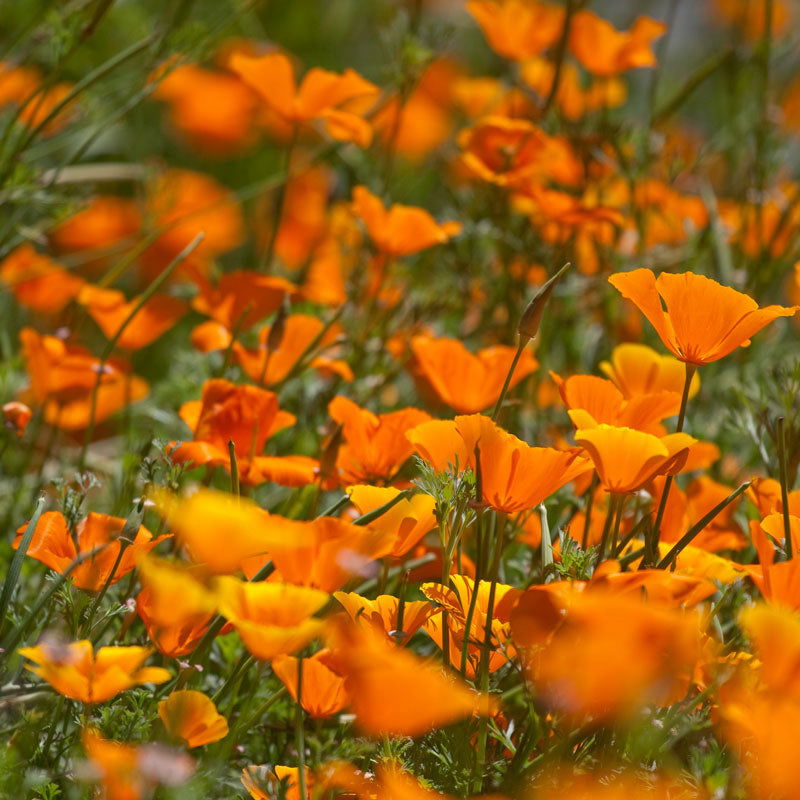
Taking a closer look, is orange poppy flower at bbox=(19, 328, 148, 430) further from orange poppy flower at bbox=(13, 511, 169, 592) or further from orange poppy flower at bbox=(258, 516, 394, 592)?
orange poppy flower at bbox=(258, 516, 394, 592)

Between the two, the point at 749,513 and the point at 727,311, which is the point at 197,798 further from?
the point at 749,513

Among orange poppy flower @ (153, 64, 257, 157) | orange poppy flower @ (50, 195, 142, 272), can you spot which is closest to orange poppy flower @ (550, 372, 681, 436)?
orange poppy flower @ (50, 195, 142, 272)

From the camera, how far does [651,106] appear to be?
152cm

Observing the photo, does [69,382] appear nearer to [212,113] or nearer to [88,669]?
[88,669]

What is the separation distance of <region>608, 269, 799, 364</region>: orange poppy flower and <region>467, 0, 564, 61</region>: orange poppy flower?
0.74m

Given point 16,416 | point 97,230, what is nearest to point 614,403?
point 16,416

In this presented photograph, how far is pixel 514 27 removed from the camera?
1435 millimetres

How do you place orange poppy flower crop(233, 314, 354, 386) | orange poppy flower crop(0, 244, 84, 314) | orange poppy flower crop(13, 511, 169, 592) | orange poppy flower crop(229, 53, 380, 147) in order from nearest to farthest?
orange poppy flower crop(13, 511, 169, 592), orange poppy flower crop(233, 314, 354, 386), orange poppy flower crop(229, 53, 380, 147), orange poppy flower crop(0, 244, 84, 314)

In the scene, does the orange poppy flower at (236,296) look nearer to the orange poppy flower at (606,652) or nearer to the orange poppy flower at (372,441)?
the orange poppy flower at (372,441)

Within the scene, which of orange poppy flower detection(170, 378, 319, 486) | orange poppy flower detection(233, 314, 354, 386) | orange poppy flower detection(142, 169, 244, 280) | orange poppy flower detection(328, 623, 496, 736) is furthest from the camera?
orange poppy flower detection(142, 169, 244, 280)

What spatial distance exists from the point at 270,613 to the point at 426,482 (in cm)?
18

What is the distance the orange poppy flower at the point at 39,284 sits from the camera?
1.38 metres

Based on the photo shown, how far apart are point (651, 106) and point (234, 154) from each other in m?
1.49

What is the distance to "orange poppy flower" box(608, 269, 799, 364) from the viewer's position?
0.75 metres
